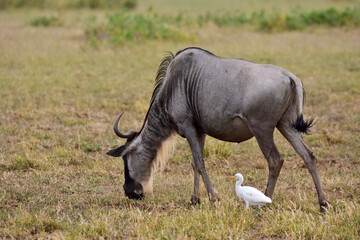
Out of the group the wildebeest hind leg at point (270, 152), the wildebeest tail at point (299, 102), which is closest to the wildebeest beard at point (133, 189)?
the wildebeest hind leg at point (270, 152)

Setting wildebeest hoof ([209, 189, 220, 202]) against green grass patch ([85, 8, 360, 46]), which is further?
green grass patch ([85, 8, 360, 46])

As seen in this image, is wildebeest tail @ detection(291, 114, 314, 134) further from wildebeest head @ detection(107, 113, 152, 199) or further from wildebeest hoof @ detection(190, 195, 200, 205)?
wildebeest head @ detection(107, 113, 152, 199)

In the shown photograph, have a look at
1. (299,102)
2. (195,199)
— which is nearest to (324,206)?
(299,102)

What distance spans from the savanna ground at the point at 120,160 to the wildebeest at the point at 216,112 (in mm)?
434

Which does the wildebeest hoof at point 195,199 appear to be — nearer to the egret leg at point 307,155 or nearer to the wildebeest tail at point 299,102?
the egret leg at point 307,155

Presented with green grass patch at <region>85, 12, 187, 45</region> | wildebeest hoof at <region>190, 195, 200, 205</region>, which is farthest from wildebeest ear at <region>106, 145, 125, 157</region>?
green grass patch at <region>85, 12, 187, 45</region>

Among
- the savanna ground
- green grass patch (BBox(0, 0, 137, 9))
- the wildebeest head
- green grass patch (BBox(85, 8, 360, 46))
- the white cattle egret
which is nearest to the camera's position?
the savanna ground

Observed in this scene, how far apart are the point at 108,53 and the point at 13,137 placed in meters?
7.07

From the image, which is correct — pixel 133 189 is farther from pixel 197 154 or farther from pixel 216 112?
pixel 216 112

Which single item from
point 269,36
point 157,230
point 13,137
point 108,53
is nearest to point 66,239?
point 157,230

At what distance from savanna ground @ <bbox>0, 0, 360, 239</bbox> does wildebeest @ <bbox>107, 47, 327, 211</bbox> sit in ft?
1.42

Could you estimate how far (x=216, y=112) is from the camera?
565cm

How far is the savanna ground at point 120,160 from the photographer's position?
201 inches

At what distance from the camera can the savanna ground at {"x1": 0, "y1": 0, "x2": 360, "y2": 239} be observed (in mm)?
5105
